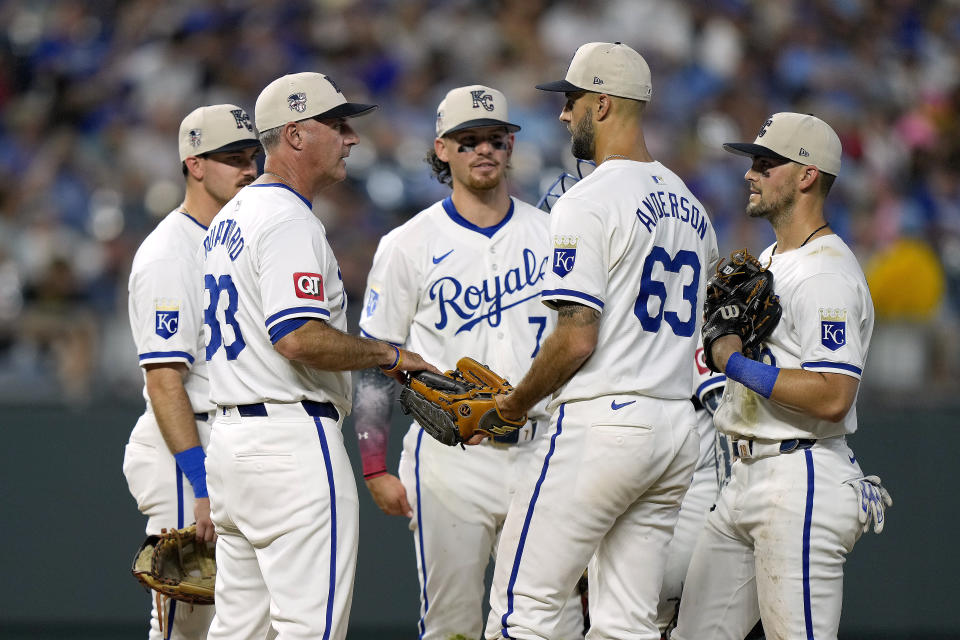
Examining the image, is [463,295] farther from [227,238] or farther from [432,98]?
[432,98]

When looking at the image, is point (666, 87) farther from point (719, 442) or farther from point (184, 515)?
point (184, 515)

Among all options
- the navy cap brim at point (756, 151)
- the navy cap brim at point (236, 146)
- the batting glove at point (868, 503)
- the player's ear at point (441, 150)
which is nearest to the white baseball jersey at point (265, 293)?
the navy cap brim at point (236, 146)

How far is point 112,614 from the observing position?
6910 mm

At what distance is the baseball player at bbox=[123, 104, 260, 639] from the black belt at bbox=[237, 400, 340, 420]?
0.56 meters

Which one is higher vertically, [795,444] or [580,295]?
[580,295]

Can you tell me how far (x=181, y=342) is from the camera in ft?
14.2

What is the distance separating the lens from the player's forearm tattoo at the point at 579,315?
3699 millimetres

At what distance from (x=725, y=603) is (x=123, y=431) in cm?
408

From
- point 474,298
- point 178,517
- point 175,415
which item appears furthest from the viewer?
point 474,298

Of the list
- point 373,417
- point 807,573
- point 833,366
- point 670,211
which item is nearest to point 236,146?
point 373,417

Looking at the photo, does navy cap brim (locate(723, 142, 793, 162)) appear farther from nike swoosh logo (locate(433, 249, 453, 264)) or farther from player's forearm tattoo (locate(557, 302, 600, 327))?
nike swoosh logo (locate(433, 249, 453, 264))

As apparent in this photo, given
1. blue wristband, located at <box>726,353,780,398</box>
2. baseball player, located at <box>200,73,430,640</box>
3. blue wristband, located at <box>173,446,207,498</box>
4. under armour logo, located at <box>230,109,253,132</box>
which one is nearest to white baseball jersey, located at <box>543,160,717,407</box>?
blue wristband, located at <box>726,353,780,398</box>

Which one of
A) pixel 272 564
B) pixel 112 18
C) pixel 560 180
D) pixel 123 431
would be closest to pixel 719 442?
pixel 560 180

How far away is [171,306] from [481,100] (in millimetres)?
1478
